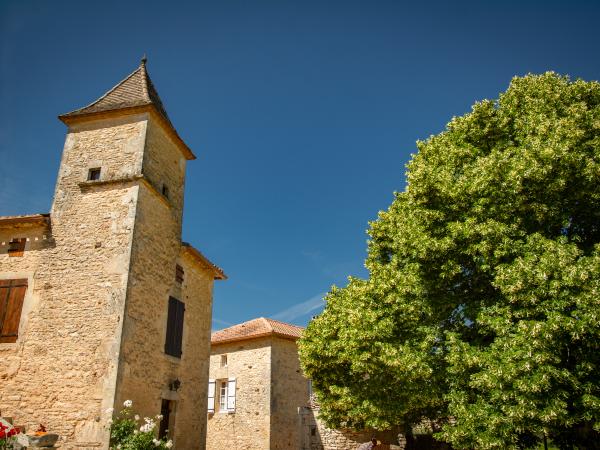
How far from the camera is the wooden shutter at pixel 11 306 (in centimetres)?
1136

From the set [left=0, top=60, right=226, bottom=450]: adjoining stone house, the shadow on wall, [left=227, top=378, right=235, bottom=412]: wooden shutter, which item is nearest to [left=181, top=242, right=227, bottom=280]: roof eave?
[left=0, top=60, right=226, bottom=450]: adjoining stone house

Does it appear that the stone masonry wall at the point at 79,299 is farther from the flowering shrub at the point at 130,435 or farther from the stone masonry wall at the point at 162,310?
the stone masonry wall at the point at 162,310

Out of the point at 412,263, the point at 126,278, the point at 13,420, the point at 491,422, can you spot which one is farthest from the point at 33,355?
the point at 491,422

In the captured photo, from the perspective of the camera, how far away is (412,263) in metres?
11.3

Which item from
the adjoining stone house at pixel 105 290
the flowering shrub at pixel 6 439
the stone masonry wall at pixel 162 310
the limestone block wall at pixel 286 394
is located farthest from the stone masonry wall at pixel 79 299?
the limestone block wall at pixel 286 394

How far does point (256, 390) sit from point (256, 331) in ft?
9.15

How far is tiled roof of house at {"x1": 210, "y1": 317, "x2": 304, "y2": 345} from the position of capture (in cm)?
2178

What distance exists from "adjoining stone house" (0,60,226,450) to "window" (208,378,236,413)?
754 centimetres

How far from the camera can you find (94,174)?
13.0 m

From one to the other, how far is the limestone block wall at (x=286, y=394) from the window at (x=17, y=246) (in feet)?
41.4

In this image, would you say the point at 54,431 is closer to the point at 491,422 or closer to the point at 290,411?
the point at 491,422

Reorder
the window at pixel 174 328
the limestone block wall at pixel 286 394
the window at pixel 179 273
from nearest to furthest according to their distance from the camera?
the window at pixel 174 328 < the window at pixel 179 273 < the limestone block wall at pixel 286 394

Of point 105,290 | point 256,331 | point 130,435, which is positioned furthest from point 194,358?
point 256,331

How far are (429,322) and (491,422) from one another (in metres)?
2.89
